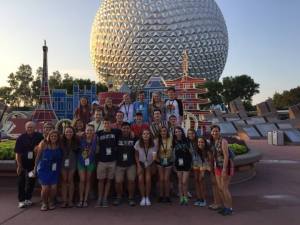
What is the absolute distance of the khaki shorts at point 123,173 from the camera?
8.05m

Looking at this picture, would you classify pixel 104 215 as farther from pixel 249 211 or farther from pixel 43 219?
A: pixel 249 211

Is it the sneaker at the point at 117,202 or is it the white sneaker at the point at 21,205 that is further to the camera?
the sneaker at the point at 117,202

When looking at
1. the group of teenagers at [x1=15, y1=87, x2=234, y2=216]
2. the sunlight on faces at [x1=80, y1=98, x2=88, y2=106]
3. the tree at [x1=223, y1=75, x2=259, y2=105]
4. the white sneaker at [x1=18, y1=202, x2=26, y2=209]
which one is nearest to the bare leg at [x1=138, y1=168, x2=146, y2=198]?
the group of teenagers at [x1=15, y1=87, x2=234, y2=216]

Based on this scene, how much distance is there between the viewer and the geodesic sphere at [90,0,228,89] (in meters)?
44.3

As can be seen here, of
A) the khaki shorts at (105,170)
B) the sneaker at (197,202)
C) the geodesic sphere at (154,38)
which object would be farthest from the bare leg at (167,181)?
the geodesic sphere at (154,38)

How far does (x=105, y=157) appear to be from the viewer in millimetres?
7949

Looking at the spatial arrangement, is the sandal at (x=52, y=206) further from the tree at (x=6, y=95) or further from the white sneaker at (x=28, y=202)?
the tree at (x=6, y=95)

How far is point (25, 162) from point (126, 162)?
199 cm

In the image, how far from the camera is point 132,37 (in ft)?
147

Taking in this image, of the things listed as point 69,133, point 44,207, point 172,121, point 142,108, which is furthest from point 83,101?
point 44,207

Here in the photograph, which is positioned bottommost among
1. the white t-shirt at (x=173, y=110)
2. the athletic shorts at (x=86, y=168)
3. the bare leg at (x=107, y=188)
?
the bare leg at (x=107, y=188)

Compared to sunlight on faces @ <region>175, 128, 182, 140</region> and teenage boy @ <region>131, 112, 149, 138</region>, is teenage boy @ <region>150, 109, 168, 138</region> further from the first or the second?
sunlight on faces @ <region>175, 128, 182, 140</region>

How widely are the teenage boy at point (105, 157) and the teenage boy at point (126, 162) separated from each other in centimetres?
10

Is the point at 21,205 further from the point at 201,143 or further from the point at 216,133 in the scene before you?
the point at 216,133
